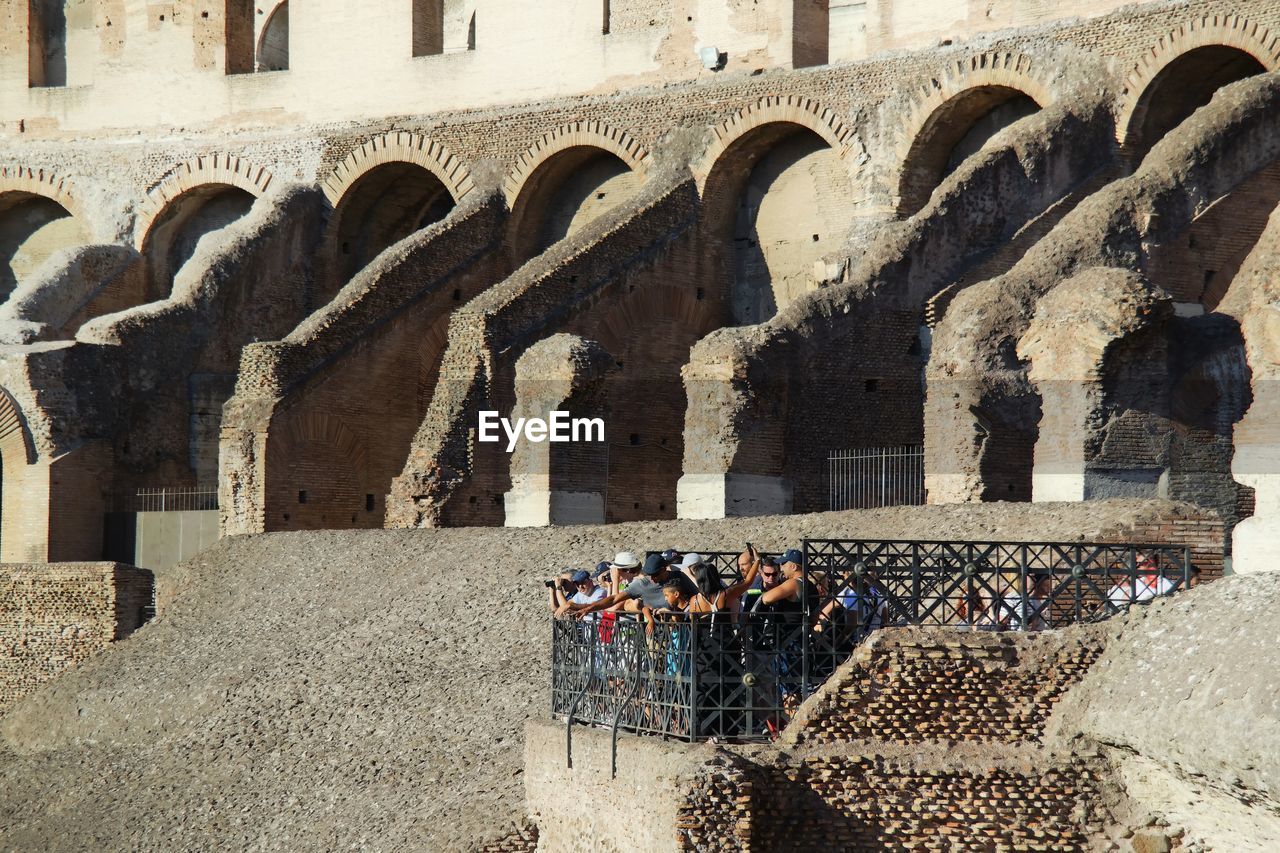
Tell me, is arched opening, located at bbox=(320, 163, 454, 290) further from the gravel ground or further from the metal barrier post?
the metal barrier post

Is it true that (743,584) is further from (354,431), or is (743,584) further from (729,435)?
(354,431)

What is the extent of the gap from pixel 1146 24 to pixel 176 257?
43.0 ft

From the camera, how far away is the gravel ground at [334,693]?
13016 millimetres

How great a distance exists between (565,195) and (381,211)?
9.11 ft

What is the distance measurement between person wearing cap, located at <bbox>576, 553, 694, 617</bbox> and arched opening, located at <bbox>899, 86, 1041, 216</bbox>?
35.6 ft

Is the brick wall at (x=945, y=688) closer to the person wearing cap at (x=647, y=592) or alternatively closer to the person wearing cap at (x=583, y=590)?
the person wearing cap at (x=647, y=592)

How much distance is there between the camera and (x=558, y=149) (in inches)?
920

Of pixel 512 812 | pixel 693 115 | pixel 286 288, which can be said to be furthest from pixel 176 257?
pixel 512 812

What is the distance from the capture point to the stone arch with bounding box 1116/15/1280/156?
18.3 metres

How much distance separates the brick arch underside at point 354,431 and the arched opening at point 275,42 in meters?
8.38

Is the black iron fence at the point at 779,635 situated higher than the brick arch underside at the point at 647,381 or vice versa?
the brick arch underside at the point at 647,381

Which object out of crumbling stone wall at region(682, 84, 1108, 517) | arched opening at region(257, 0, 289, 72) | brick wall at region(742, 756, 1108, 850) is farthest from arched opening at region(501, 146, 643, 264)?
brick wall at region(742, 756, 1108, 850)

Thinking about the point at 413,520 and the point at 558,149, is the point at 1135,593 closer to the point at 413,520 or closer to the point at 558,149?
the point at 413,520

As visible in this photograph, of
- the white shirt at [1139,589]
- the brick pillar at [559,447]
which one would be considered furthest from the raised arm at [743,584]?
the brick pillar at [559,447]
